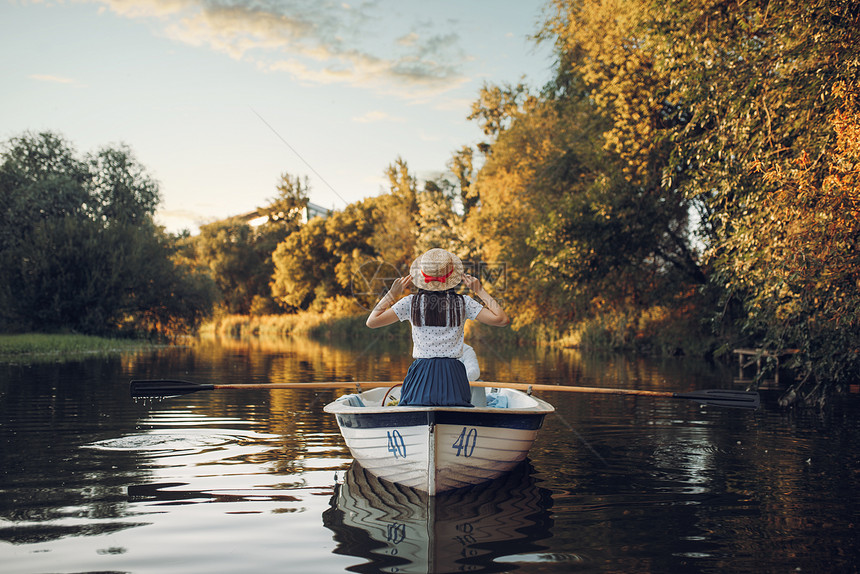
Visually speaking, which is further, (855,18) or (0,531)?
(855,18)

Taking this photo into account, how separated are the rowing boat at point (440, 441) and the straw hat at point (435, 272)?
1110 mm

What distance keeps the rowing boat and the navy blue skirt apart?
34cm

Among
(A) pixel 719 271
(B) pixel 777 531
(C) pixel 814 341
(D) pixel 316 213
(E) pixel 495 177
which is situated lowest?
(B) pixel 777 531

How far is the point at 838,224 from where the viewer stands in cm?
982

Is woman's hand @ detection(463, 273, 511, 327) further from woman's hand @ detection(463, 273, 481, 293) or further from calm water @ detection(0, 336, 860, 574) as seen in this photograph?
calm water @ detection(0, 336, 860, 574)

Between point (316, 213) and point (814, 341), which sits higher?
point (316, 213)

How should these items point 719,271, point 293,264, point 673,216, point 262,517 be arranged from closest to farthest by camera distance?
1. point 262,517
2. point 719,271
3. point 673,216
4. point 293,264

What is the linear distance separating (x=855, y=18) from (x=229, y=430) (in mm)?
9821

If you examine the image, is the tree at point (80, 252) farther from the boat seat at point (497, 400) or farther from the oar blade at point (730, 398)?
the oar blade at point (730, 398)

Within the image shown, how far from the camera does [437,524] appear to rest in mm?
5527

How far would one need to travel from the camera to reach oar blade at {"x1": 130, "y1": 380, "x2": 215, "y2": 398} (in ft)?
26.2

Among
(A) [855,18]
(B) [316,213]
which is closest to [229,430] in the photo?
(A) [855,18]

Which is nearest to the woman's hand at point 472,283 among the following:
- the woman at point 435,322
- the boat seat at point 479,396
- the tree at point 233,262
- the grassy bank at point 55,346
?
the woman at point 435,322

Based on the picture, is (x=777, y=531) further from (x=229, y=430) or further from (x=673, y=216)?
(x=673, y=216)
